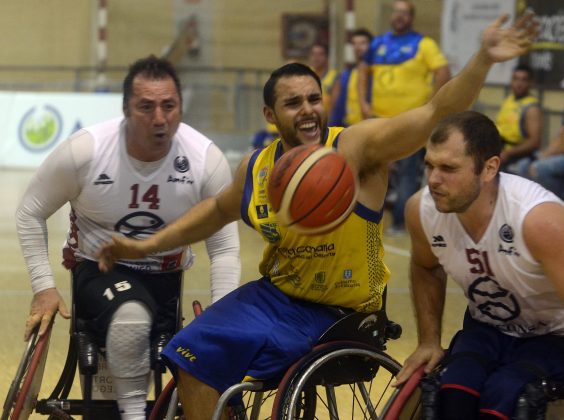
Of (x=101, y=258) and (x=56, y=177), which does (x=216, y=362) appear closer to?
(x=101, y=258)

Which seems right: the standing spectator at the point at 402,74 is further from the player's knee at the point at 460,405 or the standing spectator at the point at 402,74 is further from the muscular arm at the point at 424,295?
the player's knee at the point at 460,405

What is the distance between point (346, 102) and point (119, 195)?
24.1 ft

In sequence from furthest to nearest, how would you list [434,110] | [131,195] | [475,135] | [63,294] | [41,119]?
[41,119] → [63,294] → [131,195] → [434,110] → [475,135]

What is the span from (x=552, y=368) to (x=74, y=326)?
5.53 feet

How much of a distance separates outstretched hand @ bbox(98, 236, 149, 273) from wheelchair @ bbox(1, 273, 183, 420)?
12.2 inches

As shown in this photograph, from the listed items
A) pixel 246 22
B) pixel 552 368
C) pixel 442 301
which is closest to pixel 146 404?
pixel 442 301

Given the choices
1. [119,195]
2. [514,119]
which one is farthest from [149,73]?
[514,119]

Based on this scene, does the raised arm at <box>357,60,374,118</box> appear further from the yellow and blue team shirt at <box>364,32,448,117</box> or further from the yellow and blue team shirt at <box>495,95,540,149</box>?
the yellow and blue team shirt at <box>495,95,540,149</box>

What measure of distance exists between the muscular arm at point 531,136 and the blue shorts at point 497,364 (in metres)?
6.89

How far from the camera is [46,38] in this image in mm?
19438

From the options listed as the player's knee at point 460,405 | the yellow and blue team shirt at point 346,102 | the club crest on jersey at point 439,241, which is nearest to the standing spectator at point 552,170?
the yellow and blue team shirt at point 346,102

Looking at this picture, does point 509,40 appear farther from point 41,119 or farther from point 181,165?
point 41,119

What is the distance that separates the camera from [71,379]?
163 inches

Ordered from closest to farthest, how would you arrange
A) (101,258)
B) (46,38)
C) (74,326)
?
(101,258) < (74,326) < (46,38)
